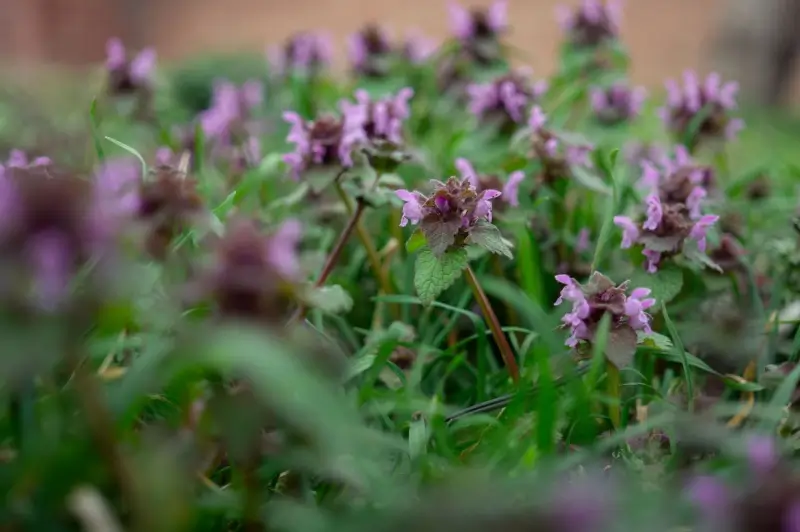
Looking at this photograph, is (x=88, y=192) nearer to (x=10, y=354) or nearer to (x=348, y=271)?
(x=10, y=354)

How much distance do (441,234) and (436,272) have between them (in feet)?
0.13

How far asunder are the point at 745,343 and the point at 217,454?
65cm

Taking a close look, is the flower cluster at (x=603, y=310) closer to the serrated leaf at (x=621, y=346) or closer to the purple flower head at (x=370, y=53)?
the serrated leaf at (x=621, y=346)

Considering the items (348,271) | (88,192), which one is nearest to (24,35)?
(348,271)

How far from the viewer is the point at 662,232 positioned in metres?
0.90

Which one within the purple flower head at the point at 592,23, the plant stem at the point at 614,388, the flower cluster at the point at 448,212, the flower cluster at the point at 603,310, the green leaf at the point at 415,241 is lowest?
the plant stem at the point at 614,388

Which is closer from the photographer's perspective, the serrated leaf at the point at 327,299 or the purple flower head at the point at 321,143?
the serrated leaf at the point at 327,299

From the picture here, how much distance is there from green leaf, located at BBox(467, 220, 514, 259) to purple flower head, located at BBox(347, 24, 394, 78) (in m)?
1.14

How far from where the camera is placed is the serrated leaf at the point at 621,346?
0.70m

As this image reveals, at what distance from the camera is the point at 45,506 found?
47 cm

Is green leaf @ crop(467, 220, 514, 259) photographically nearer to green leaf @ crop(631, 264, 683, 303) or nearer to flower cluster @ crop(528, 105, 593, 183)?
green leaf @ crop(631, 264, 683, 303)

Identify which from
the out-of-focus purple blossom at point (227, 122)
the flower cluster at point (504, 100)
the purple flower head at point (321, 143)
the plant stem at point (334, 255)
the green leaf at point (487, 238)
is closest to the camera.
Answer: the green leaf at point (487, 238)

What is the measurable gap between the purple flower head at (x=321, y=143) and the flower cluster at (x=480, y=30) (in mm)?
795

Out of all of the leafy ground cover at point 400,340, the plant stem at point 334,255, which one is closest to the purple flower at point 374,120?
the leafy ground cover at point 400,340
